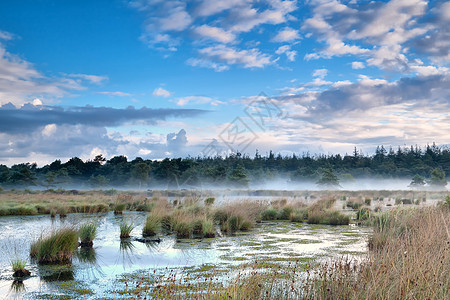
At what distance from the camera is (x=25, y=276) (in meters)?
6.95

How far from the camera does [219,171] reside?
7212 centimetres

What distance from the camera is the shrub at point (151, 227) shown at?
494 inches

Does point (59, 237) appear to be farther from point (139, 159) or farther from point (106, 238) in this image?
point (139, 159)

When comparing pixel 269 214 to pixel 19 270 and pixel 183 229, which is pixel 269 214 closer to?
pixel 183 229

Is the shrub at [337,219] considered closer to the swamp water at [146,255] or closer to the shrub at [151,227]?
the swamp water at [146,255]

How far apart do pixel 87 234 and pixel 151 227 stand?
8.37 ft

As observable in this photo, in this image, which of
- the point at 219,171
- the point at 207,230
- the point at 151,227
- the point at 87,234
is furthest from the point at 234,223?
the point at 219,171

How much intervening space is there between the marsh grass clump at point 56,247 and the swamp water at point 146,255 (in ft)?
0.71

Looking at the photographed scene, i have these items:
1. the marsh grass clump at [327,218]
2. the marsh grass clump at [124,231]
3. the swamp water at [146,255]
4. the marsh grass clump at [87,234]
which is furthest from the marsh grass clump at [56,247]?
the marsh grass clump at [327,218]

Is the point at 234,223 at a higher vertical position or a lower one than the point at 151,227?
lower

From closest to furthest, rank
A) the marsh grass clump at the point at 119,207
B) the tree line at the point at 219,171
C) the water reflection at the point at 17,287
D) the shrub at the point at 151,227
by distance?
the water reflection at the point at 17,287 → the shrub at the point at 151,227 → the marsh grass clump at the point at 119,207 → the tree line at the point at 219,171

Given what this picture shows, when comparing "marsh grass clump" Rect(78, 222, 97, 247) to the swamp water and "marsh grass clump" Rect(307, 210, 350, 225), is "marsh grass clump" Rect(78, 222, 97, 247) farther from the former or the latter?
"marsh grass clump" Rect(307, 210, 350, 225)

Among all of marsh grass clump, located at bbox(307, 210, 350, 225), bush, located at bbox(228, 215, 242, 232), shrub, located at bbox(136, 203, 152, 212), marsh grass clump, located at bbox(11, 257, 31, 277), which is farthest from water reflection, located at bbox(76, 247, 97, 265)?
shrub, located at bbox(136, 203, 152, 212)

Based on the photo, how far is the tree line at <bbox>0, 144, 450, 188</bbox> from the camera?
68.8 meters
